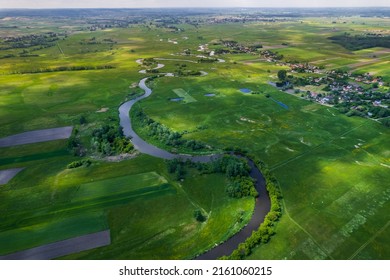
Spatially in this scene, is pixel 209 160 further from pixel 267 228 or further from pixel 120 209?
pixel 267 228

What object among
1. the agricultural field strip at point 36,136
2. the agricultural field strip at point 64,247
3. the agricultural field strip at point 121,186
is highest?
the agricultural field strip at point 64,247

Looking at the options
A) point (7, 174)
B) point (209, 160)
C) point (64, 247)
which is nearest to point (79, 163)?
point (7, 174)

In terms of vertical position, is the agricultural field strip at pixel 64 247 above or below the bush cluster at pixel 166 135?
above

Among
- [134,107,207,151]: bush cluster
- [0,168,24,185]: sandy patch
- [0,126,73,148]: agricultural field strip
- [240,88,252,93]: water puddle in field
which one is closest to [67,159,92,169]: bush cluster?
[0,168,24,185]: sandy patch

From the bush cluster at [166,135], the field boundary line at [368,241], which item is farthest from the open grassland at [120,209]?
the field boundary line at [368,241]

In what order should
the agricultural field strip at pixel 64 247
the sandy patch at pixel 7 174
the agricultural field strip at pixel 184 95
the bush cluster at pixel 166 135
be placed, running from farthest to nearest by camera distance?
the agricultural field strip at pixel 184 95 → the bush cluster at pixel 166 135 → the sandy patch at pixel 7 174 → the agricultural field strip at pixel 64 247

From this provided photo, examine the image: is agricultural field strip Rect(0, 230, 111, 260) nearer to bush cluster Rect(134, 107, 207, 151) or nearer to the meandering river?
the meandering river

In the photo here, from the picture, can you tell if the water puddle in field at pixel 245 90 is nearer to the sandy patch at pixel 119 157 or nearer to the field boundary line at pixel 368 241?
the sandy patch at pixel 119 157
